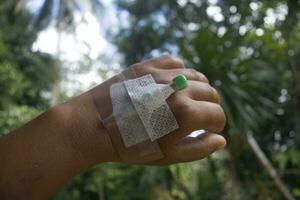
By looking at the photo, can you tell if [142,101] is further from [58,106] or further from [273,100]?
[273,100]

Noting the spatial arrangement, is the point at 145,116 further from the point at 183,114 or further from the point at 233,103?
the point at 233,103

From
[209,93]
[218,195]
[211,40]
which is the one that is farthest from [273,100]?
[209,93]

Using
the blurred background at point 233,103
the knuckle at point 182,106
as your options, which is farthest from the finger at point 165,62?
the blurred background at point 233,103

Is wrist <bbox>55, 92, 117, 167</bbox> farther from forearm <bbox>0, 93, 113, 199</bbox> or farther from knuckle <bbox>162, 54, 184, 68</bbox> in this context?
knuckle <bbox>162, 54, 184, 68</bbox>

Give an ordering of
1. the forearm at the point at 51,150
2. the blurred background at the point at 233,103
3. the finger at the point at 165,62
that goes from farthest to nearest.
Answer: the blurred background at the point at 233,103 < the finger at the point at 165,62 < the forearm at the point at 51,150

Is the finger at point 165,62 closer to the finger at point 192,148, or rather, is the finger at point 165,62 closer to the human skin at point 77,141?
the human skin at point 77,141

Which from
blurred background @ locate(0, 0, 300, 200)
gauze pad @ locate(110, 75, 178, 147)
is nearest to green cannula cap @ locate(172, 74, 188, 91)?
gauze pad @ locate(110, 75, 178, 147)

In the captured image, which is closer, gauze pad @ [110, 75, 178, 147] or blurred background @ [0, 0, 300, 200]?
gauze pad @ [110, 75, 178, 147]
